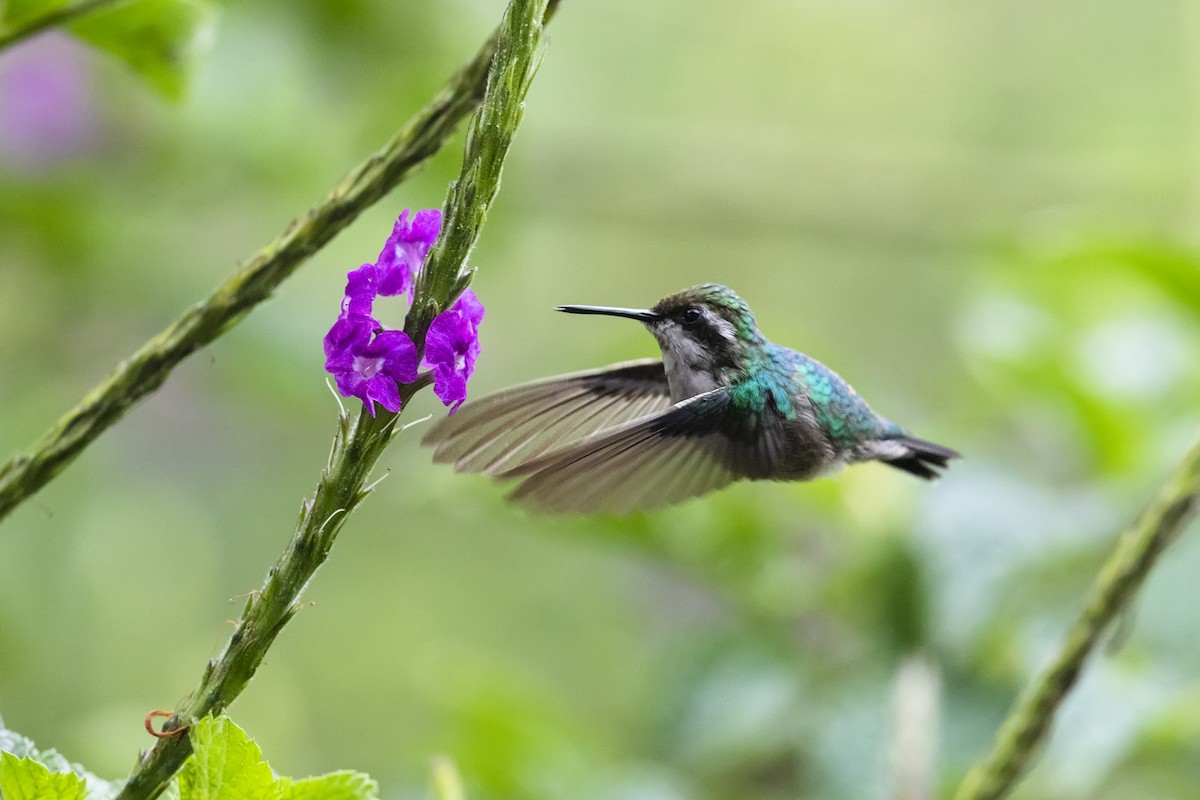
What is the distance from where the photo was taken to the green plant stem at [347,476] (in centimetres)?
108

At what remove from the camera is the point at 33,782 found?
3.53 ft

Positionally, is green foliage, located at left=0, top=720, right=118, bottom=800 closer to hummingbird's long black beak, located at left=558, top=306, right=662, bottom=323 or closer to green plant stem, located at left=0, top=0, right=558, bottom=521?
green plant stem, located at left=0, top=0, right=558, bottom=521

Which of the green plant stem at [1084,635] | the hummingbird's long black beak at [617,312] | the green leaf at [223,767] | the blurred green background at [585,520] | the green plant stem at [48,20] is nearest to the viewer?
the green leaf at [223,767]

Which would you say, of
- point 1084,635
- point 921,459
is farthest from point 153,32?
point 921,459

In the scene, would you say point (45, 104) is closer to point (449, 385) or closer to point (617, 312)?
point (617, 312)

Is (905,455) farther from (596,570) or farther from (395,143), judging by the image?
(596,570)

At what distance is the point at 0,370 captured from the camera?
389 cm

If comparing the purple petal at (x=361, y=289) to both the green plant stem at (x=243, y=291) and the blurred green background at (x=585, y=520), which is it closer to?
the green plant stem at (x=243, y=291)

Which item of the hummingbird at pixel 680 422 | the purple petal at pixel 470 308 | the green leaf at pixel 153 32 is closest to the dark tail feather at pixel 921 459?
the hummingbird at pixel 680 422

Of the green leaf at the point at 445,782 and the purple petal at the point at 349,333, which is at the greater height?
the purple petal at the point at 349,333

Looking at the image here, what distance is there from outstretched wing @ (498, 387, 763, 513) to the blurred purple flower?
2.80m

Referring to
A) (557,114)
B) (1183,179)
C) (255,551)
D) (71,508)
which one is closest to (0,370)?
(71,508)

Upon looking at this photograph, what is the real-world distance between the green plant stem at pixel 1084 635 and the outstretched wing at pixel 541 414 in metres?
0.71

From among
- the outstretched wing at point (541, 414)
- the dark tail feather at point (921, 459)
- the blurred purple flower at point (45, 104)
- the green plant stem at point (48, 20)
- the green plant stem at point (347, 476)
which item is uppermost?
the blurred purple flower at point (45, 104)
